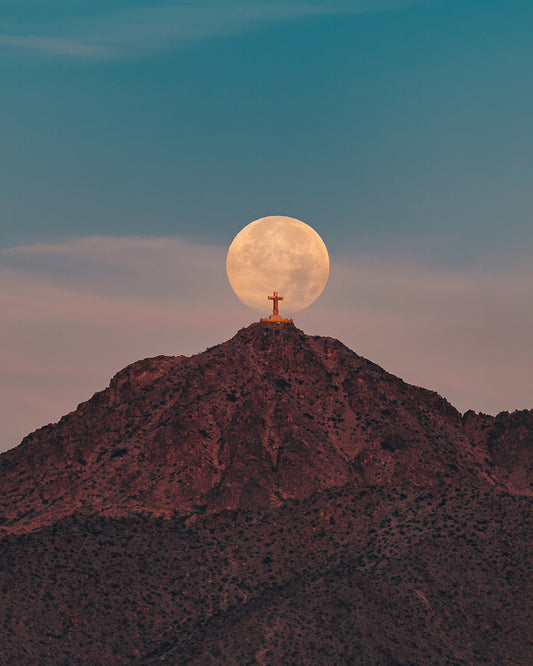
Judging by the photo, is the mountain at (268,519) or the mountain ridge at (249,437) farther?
the mountain ridge at (249,437)

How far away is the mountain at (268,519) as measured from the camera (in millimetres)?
103125

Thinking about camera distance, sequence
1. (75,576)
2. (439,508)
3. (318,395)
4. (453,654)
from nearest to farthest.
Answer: (453,654)
(75,576)
(439,508)
(318,395)

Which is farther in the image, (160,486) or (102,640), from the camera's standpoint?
(160,486)

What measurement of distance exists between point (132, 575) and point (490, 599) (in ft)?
101

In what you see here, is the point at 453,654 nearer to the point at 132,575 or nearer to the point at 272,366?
the point at 132,575

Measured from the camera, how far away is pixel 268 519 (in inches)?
4481

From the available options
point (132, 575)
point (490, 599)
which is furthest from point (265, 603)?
point (490, 599)

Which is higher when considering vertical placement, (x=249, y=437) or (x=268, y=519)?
(x=249, y=437)

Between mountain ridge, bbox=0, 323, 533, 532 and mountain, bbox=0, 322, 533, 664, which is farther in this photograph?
mountain ridge, bbox=0, 323, 533, 532

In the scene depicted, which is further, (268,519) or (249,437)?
(249,437)

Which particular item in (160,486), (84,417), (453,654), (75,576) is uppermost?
(84,417)

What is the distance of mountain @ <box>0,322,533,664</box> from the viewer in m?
103

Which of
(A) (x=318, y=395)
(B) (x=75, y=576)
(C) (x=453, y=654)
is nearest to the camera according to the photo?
(C) (x=453, y=654)

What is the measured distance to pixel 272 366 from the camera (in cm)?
12912
